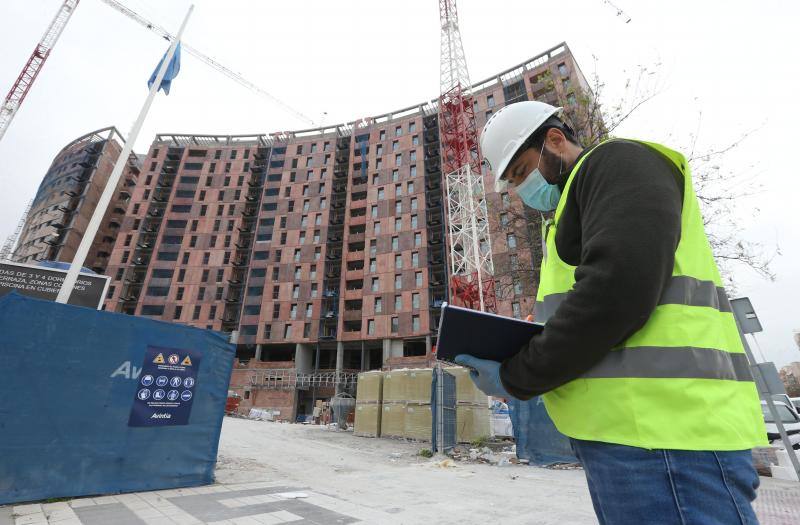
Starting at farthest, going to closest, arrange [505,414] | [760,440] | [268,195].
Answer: [268,195]
[505,414]
[760,440]

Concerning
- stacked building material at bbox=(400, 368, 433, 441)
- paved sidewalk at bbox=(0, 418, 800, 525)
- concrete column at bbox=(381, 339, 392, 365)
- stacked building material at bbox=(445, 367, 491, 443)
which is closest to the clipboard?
paved sidewalk at bbox=(0, 418, 800, 525)

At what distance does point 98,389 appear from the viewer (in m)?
4.68

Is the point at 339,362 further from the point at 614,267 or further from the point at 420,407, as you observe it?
the point at 614,267

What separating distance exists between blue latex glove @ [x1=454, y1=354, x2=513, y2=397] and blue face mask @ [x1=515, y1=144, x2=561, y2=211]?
0.87 metres

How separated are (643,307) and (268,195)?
5807cm

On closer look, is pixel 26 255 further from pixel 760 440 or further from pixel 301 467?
pixel 760 440

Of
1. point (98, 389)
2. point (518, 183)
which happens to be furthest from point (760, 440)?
point (98, 389)

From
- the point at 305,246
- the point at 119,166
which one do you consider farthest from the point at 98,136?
the point at 119,166

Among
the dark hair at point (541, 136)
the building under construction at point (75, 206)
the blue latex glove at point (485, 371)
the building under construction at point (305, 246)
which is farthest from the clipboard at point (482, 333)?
the building under construction at point (75, 206)

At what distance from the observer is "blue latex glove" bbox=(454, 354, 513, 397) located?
1.38m

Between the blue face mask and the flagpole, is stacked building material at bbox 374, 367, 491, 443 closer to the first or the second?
the flagpole

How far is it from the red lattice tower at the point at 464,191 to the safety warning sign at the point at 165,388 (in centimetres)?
2721

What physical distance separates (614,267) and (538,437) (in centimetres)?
912

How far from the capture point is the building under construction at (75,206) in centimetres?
5353
